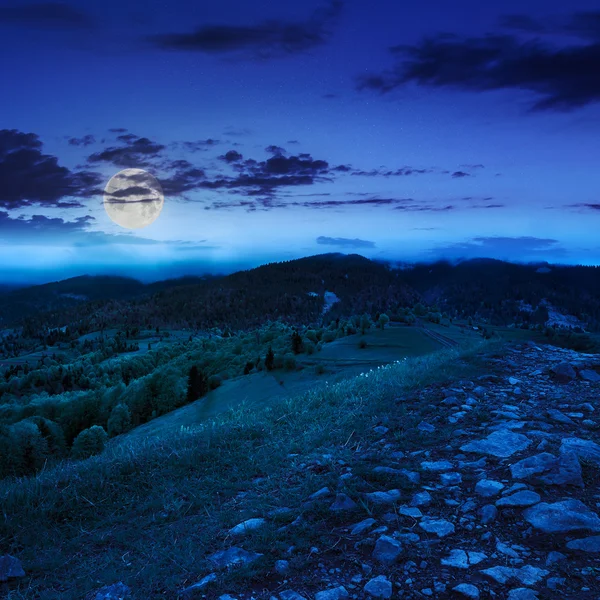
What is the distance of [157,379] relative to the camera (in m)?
53.3

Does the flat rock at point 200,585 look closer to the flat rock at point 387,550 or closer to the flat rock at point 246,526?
the flat rock at point 246,526

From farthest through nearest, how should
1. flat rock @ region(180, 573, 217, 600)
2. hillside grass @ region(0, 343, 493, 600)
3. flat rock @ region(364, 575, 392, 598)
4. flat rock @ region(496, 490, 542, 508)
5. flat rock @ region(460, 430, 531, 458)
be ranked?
1. flat rock @ region(460, 430, 531, 458)
2. flat rock @ region(496, 490, 542, 508)
3. hillside grass @ region(0, 343, 493, 600)
4. flat rock @ region(180, 573, 217, 600)
5. flat rock @ region(364, 575, 392, 598)

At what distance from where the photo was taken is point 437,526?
4738 mm

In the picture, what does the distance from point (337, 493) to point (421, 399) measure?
4.77m

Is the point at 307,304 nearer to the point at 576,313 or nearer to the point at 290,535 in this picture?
the point at 576,313

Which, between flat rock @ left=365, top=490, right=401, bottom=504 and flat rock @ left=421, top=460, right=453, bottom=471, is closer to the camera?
flat rock @ left=365, top=490, right=401, bottom=504

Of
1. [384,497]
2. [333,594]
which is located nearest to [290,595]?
[333,594]

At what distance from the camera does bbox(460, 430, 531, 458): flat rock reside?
654cm

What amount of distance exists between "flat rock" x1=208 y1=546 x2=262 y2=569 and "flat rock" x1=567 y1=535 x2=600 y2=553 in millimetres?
3053

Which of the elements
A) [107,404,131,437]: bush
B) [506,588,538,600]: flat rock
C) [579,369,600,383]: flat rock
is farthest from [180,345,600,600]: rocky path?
[107,404,131,437]: bush

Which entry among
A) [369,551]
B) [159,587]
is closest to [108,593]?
[159,587]

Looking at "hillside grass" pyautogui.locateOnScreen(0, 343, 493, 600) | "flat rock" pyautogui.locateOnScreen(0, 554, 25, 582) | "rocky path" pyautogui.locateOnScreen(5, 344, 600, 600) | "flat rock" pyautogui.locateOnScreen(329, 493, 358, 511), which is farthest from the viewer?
"flat rock" pyautogui.locateOnScreen(329, 493, 358, 511)

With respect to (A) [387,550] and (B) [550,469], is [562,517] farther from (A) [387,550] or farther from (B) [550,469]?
(A) [387,550]

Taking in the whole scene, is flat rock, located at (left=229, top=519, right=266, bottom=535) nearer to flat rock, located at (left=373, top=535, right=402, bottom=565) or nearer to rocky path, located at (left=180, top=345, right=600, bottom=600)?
rocky path, located at (left=180, top=345, right=600, bottom=600)
